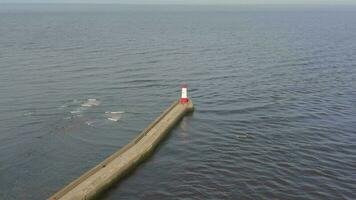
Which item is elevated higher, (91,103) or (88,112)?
(91,103)

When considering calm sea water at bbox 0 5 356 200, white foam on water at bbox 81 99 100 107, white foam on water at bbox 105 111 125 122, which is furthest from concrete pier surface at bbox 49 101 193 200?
white foam on water at bbox 81 99 100 107

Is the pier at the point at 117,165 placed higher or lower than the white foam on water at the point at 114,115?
lower

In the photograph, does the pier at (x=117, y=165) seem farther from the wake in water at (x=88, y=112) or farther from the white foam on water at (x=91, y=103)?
the white foam on water at (x=91, y=103)

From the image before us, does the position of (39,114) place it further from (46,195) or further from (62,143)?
(46,195)

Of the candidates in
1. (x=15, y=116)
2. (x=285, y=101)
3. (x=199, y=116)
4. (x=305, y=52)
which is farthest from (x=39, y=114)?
(x=305, y=52)

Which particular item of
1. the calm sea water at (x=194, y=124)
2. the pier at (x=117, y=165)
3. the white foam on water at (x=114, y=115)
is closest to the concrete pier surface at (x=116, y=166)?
the pier at (x=117, y=165)

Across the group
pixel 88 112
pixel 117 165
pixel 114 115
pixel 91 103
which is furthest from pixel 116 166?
pixel 91 103

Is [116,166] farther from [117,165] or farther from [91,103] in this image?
[91,103]
